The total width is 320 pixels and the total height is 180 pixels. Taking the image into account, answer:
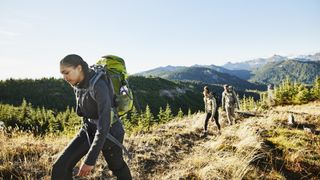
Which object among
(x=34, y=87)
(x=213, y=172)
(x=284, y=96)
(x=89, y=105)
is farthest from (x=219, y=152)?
(x=34, y=87)

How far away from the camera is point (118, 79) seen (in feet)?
14.0

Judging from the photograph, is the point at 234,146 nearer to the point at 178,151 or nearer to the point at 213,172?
the point at 178,151

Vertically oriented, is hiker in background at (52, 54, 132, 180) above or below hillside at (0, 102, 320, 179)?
above

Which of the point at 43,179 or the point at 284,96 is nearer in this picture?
the point at 43,179

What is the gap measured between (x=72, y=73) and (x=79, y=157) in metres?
1.12

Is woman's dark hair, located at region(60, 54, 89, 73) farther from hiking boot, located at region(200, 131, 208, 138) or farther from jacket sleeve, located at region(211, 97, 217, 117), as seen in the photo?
jacket sleeve, located at region(211, 97, 217, 117)

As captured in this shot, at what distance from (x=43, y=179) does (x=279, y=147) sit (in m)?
5.79

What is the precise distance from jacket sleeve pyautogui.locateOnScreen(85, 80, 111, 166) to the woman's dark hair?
0.90ft

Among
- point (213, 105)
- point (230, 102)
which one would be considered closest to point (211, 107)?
point (213, 105)

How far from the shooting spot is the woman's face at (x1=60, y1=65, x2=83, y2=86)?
11.8 feet

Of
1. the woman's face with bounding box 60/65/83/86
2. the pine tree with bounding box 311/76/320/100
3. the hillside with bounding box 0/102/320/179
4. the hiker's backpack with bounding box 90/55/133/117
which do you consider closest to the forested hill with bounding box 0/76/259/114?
the pine tree with bounding box 311/76/320/100

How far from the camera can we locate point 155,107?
158 meters

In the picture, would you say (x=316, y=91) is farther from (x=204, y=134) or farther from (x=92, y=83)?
(x=92, y=83)

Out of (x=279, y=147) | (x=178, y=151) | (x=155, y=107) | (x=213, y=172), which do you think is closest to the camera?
(x=213, y=172)
